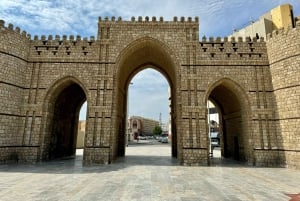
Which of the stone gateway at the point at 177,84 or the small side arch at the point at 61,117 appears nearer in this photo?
the stone gateway at the point at 177,84

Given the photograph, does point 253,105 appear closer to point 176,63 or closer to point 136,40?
point 176,63

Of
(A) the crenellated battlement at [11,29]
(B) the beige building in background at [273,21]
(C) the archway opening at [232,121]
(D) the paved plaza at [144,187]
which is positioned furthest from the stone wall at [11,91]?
(B) the beige building in background at [273,21]

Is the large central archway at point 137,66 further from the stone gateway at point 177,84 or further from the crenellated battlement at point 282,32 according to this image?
the crenellated battlement at point 282,32

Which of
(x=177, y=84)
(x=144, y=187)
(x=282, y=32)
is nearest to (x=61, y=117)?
(x=177, y=84)

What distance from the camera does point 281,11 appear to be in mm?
16875

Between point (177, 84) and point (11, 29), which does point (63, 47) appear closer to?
point (11, 29)

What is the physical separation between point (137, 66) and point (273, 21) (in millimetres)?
14168

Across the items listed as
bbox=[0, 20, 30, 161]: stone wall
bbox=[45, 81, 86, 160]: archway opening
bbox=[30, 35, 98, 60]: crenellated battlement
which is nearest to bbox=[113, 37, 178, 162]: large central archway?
bbox=[30, 35, 98, 60]: crenellated battlement

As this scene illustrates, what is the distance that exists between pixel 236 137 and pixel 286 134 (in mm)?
3740

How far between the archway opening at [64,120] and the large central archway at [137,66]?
3765 millimetres

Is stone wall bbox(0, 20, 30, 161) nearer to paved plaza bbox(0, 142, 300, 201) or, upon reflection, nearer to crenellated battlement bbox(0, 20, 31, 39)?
crenellated battlement bbox(0, 20, 31, 39)

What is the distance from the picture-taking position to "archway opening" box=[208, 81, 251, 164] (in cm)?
1234

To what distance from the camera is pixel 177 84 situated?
41.0ft

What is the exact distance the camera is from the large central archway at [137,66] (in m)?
13.0
